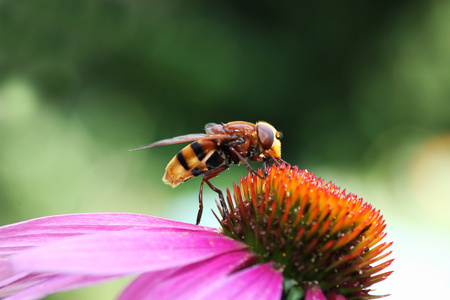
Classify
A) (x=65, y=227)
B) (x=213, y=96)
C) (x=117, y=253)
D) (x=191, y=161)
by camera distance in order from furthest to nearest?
(x=213, y=96) → (x=191, y=161) → (x=65, y=227) → (x=117, y=253)

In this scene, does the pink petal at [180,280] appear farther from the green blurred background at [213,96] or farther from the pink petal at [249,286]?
the green blurred background at [213,96]

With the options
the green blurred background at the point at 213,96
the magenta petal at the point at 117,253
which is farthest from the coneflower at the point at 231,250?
the green blurred background at the point at 213,96

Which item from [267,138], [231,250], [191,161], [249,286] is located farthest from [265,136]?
[249,286]

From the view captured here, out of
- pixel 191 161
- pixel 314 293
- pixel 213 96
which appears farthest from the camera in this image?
pixel 213 96

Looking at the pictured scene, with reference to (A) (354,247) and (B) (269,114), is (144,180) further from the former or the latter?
(A) (354,247)

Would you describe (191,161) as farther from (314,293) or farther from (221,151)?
(314,293)
